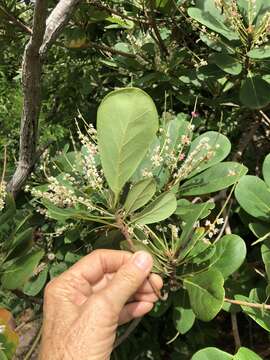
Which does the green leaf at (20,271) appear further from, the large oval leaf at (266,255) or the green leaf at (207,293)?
the large oval leaf at (266,255)

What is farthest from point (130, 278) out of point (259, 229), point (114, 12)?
point (114, 12)

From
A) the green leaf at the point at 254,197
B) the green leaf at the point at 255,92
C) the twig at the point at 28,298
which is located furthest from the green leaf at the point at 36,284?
the green leaf at the point at 255,92

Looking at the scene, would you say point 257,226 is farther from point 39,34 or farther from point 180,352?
point 180,352

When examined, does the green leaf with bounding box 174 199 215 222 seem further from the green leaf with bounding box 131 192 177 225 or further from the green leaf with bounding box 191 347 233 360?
the green leaf with bounding box 191 347 233 360

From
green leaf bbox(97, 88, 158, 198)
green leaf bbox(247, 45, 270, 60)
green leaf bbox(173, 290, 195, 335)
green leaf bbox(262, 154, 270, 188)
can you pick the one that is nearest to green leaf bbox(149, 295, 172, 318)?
green leaf bbox(173, 290, 195, 335)

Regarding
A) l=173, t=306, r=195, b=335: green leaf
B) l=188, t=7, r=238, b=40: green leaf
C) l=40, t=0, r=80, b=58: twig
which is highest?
l=40, t=0, r=80, b=58: twig

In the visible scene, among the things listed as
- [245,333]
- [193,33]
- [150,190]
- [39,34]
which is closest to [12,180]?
[39,34]
